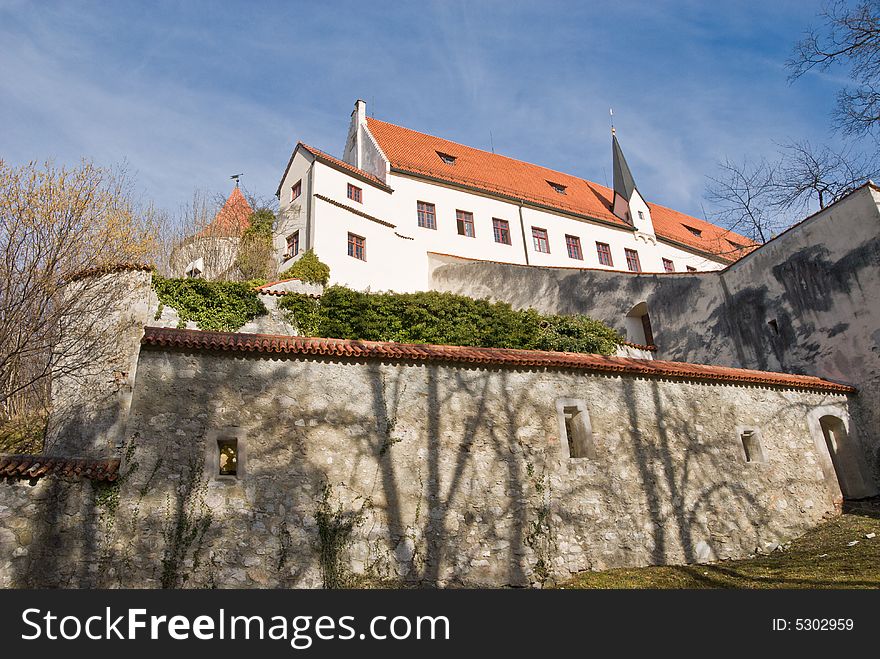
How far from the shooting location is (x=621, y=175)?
36594mm

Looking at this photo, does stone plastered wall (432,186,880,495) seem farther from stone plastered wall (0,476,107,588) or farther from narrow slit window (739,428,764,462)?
stone plastered wall (0,476,107,588)

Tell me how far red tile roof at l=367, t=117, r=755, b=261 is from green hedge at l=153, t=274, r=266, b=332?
13119 millimetres

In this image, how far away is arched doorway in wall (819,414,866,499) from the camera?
1389 cm

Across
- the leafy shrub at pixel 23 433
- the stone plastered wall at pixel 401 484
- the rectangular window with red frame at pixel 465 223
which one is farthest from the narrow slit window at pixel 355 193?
the stone plastered wall at pixel 401 484

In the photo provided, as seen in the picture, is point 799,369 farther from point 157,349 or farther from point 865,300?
point 157,349

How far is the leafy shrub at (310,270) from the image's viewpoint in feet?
67.8

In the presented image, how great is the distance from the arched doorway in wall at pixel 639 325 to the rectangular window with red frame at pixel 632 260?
1250 centimetres

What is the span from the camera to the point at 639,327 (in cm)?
2070

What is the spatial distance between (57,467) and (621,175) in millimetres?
35071

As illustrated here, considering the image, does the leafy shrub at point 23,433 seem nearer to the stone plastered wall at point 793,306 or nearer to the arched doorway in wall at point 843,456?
the stone plastered wall at point 793,306

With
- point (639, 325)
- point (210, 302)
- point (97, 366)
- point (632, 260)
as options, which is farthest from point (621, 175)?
point (97, 366)

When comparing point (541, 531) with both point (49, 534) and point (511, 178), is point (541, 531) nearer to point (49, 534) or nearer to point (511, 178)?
point (49, 534)
